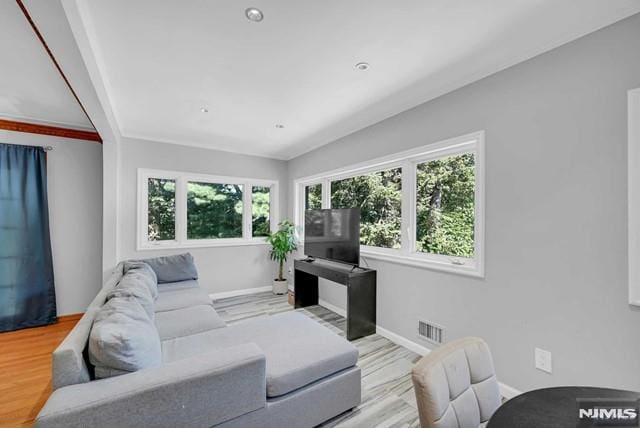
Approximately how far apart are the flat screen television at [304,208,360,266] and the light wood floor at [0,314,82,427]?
2.88 m

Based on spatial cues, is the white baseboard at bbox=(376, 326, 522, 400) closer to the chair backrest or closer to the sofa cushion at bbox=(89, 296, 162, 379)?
the chair backrest

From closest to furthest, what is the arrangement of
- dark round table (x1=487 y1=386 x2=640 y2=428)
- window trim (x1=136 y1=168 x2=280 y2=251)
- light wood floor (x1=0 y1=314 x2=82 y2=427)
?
dark round table (x1=487 y1=386 x2=640 y2=428)
light wood floor (x1=0 y1=314 x2=82 y2=427)
window trim (x1=136 y1=168 x2=280 y2=251)

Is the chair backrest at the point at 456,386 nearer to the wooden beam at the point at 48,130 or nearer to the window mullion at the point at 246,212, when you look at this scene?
the window mullion at the point at 246,212

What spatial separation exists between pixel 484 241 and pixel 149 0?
2756 mm

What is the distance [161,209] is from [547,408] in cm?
466

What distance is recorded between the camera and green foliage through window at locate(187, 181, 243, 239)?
4449 mm

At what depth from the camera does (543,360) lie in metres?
1.85

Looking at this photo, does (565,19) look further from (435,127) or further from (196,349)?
(196,349)

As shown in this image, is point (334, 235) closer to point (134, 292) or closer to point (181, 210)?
point (134, 292)

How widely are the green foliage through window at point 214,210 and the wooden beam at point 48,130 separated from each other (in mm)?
1387

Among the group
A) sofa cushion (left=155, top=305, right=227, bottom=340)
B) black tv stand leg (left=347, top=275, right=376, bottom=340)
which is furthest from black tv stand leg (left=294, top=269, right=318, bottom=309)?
sofa cushion (left=155, top=305, right=227, bottom=340)

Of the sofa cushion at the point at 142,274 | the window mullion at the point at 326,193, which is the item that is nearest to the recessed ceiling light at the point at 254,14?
the sofa cushion at the point at 142,274

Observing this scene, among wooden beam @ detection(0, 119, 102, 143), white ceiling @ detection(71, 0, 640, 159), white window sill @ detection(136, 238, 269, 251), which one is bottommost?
white window sill @ detection(136, 238, 269, 251)

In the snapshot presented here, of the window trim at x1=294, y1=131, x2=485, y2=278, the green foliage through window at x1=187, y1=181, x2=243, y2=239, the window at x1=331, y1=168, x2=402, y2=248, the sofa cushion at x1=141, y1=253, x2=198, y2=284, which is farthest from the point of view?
the green foliage through window at x1=187, y1=181, x2=243, y2=239
